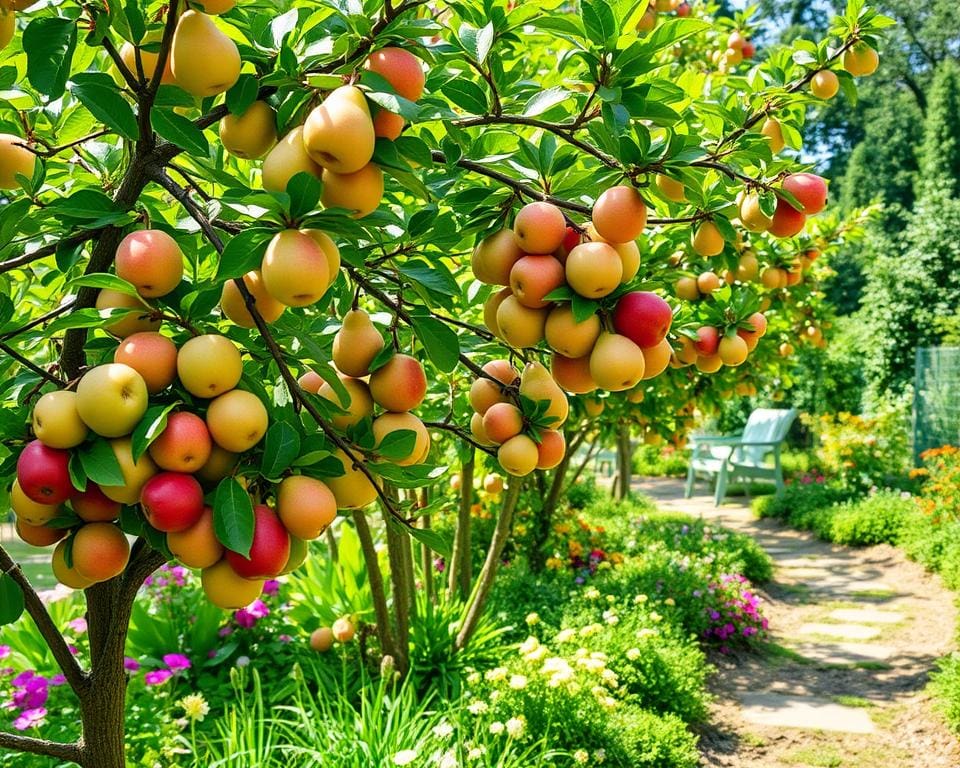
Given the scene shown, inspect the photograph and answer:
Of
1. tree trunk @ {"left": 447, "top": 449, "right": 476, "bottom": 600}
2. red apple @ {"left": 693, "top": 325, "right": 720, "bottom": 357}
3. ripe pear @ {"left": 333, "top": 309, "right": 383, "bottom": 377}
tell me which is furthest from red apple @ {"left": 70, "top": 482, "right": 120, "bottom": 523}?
tree trunk @ {"left": 447, "top": 449, "right": 476, "bottom": 600}

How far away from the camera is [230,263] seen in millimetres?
759

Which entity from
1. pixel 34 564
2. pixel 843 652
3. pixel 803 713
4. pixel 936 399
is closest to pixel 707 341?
pixel 803 713

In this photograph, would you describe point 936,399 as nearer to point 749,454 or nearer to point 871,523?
point 749,454

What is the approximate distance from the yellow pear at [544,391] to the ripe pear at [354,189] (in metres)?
0.42

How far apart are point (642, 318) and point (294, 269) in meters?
0.40

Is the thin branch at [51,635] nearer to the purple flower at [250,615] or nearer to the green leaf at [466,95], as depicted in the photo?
the green leaf at [466,95]

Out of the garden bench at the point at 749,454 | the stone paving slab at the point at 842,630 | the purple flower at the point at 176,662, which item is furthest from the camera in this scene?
the garden bench at the point at 749,454

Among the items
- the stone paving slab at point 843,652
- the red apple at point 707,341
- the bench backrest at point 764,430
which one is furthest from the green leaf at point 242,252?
the bench backrest at point 764,430

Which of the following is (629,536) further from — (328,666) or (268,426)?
(268,426)

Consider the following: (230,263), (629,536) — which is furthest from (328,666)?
(629,536)

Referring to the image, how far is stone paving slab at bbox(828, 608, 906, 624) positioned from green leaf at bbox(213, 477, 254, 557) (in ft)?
19.7

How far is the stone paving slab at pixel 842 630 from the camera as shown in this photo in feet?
17.7

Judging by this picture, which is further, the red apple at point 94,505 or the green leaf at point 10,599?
the green leaf at point 10,599

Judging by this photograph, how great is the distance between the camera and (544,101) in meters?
1.05
